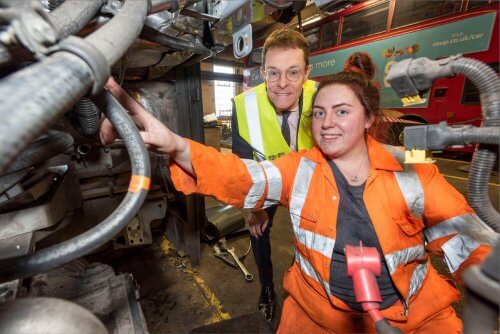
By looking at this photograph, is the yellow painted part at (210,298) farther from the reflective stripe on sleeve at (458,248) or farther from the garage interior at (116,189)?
the reflective stripe on sleeve at (458,248)

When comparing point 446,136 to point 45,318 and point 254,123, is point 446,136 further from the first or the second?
point 254,123

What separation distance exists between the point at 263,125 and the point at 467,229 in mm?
1130

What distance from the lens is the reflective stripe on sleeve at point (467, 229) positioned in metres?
0.84

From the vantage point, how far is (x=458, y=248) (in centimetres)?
90

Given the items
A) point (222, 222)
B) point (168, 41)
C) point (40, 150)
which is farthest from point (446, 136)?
point (222, 222)

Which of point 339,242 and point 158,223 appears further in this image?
point 158,223

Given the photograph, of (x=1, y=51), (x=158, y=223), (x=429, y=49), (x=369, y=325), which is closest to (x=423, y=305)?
(x=369, y=325)

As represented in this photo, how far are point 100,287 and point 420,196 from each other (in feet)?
4.37

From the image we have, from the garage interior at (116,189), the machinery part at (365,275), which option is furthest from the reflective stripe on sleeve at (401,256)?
the garage interior at (116,189)

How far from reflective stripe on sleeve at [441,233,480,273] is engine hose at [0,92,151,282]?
1.10 m

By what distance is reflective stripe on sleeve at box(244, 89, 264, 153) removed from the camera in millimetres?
1612

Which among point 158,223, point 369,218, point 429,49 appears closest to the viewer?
point 369,218

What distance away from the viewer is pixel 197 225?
6.81ft

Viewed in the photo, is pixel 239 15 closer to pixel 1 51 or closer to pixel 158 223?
pixel 1 51
